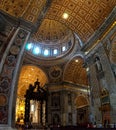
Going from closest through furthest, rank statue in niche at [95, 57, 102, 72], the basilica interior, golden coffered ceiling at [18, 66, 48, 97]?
the basilica interior
statue in niche at [95, 57, 102, 72]
golden coffered ceiling at [18, 66, 48, 97]

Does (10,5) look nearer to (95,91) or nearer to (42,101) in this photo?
(95,91)

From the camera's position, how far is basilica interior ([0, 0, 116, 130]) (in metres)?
9.08

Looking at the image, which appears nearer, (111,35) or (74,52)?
(111,35)

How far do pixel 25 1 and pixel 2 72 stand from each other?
4.18 meters

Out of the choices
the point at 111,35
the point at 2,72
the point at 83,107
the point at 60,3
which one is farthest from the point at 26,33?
the point at 83,107

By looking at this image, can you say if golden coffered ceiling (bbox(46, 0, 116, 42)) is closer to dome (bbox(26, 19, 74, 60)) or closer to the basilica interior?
the basilica interior

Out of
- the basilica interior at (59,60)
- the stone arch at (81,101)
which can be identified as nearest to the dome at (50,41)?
the basilica interior at (59,60)

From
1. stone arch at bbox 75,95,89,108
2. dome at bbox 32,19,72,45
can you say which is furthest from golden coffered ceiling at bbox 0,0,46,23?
stone arch at bbox 75,95,89,108

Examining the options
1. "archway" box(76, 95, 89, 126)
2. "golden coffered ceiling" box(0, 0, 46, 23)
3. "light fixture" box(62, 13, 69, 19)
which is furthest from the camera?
"archway" box(76, 95, 89, 126)

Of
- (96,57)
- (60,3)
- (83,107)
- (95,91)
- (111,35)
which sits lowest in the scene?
(83,107)

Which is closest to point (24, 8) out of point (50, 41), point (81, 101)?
point (50, 41)

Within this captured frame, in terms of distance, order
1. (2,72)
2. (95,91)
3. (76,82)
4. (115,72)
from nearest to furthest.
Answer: (2,72), (115,72), (95,91), (76,82)

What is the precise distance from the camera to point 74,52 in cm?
2106

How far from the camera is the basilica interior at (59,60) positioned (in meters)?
9.08
